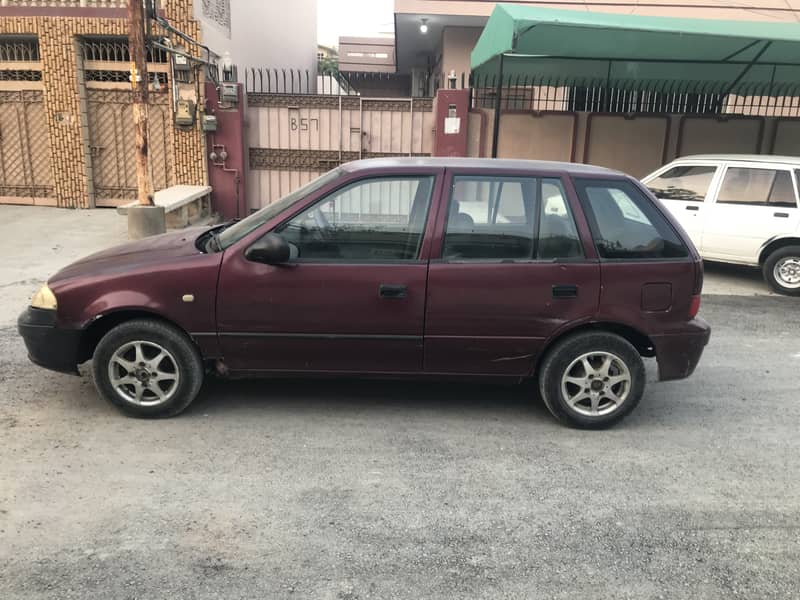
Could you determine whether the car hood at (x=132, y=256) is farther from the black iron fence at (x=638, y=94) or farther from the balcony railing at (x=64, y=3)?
the black iron fence at (x=638, y=94)

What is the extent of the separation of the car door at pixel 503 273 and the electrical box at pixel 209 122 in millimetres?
8583

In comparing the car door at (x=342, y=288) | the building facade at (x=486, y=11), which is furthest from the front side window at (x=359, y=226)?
the building facade at (x=486, y=11)

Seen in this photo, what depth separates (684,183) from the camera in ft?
30.4

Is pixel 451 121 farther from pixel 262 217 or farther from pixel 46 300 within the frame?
pixel 46 300

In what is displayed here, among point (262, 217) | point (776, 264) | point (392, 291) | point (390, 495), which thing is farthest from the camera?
point (776, 264)

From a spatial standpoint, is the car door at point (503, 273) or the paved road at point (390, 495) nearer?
the paved road at point (390, 495)

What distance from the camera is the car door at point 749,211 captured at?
28.0 feet

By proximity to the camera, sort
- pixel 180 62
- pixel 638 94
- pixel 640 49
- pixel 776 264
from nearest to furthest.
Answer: pixel 776 264, pixel 640 49, pixel 180 62, pixel 638 94

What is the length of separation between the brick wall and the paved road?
7.58 m

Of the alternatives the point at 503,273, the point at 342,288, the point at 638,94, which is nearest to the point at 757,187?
the point at 638,94

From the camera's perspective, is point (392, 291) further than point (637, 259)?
No

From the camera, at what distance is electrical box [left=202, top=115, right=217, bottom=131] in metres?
11.8

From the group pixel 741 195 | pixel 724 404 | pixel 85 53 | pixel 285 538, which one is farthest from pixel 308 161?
pixel 285 538

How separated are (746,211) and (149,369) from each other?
7706 millimetres
